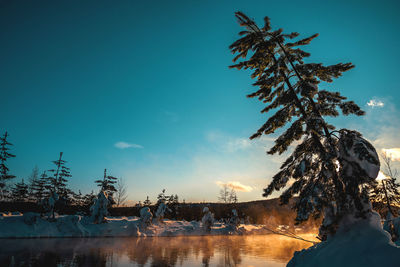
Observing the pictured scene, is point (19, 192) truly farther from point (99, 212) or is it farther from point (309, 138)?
point (309, 138)

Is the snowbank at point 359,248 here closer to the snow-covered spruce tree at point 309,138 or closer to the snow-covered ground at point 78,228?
the snow-covered spruce tree at point 309,138

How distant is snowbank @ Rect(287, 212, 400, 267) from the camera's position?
476 cm

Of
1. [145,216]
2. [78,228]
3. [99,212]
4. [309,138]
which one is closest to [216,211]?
[145,216]

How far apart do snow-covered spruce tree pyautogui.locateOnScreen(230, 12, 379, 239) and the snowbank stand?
40 centimetres

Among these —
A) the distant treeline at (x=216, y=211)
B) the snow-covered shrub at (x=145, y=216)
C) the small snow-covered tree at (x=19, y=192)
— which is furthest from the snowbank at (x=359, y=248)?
the small snow-covered tree at (x=19, y=192)

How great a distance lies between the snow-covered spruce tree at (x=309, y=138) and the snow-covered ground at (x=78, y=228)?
3100cm

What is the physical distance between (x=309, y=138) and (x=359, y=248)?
3.76m

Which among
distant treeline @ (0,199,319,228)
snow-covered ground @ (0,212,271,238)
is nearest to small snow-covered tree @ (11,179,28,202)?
distant treeline @ (0,199,319,228)

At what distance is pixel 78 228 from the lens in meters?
29.4

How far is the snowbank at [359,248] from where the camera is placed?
4.76 meters

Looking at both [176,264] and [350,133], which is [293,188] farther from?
[176,264]

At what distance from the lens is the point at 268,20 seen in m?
8.70

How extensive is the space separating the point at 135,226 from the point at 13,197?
171ft

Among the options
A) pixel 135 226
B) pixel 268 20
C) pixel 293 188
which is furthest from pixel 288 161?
pixel 135 226
